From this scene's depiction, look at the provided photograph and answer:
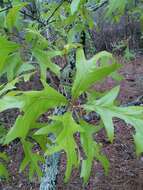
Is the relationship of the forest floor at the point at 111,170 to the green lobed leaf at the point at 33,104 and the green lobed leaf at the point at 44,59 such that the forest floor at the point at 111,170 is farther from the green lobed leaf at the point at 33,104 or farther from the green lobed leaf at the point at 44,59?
the green lobed leaf at the point at 33,104

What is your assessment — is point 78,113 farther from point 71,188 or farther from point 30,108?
point 71,188

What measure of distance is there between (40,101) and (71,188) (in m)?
3.07

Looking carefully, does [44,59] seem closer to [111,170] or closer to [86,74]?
[86,74]

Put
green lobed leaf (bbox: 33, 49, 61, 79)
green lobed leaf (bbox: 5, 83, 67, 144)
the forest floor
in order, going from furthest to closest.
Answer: the forest floor < green lobed leaf (bbox: 33, 49, 61, 79) < green lobed leaf (bbox: 5, 83, 67, 144)

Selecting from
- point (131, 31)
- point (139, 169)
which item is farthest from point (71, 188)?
point (131, 31)

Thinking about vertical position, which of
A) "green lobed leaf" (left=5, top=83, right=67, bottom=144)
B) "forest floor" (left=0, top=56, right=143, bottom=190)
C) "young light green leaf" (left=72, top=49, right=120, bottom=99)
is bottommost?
"forest floor" (left=0, top=56, right=143, bottom=190)

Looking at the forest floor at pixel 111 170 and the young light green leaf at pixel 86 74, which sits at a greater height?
the young light green leaf at pixel 86 74

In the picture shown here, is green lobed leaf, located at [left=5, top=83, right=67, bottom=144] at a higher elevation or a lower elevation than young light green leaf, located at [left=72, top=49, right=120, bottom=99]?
lower

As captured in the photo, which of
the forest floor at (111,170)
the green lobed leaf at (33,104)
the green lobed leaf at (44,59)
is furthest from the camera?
the forest floor at (111,170)

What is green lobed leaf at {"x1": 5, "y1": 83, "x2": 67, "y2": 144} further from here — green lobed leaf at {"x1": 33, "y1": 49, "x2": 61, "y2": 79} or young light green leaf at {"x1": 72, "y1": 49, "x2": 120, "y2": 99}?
green lobed leaf at {"x1": 33, "y1": 49, "x2": 61, "y2": 79}

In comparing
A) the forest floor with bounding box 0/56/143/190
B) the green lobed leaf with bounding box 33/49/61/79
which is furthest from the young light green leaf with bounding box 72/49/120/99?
the forest floor with bounding box 0/56/143/190

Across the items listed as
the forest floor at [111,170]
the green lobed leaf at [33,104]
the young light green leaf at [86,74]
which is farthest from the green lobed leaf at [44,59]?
the forest floor at [111,170]

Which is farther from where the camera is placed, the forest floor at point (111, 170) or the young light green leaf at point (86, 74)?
the forest floor at point (111, 170)

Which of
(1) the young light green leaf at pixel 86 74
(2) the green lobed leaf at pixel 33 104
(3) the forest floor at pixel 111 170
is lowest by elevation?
(3) the forest floor at pixel 111 170
